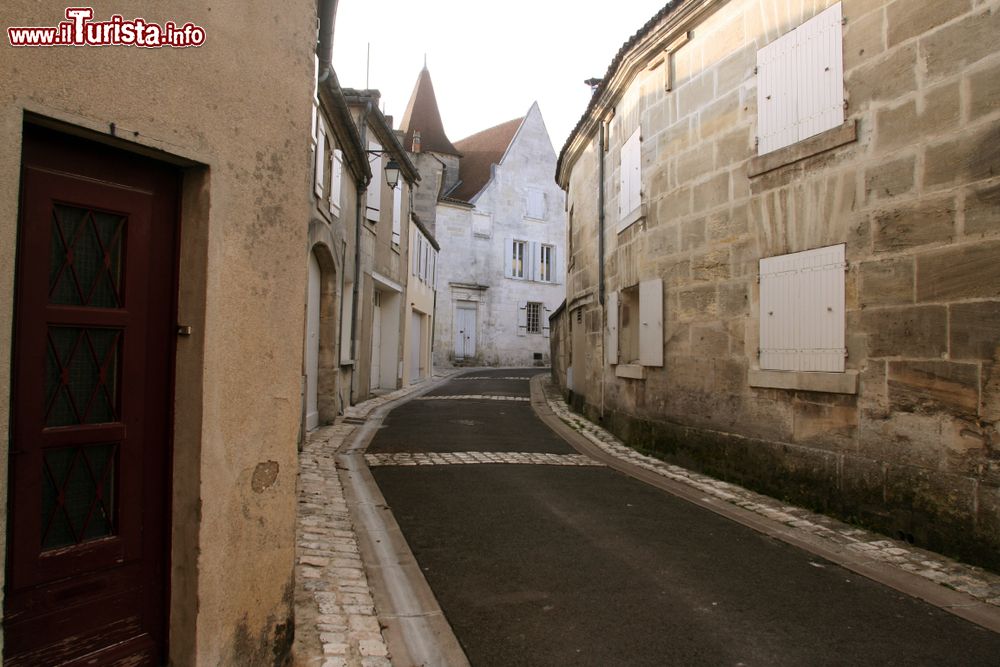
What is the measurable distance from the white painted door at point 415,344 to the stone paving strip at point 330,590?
48.6 ft

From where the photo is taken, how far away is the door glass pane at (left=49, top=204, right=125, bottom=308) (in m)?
2.38

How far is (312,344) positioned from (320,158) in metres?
2.73

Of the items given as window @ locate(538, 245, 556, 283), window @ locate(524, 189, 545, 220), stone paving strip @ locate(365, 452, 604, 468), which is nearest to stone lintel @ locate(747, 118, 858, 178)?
stone paving strip @ locate(365, 452, 604, 468)

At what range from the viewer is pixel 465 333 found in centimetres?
3466

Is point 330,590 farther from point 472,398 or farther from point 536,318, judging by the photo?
point 536,318

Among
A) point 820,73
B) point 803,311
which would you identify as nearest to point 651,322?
point 803,311

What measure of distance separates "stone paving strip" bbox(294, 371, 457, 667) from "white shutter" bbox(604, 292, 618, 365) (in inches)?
218

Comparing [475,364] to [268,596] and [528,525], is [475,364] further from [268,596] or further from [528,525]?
[268,596]

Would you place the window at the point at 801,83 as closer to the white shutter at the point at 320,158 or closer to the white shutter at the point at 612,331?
the white shutter at the point at 612,331

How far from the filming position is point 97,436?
2.48 m

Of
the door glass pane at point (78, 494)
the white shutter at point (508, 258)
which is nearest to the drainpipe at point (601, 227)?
the door glass pane at point (78, 494)

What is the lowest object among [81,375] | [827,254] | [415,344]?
[81,375]

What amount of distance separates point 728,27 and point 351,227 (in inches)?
284

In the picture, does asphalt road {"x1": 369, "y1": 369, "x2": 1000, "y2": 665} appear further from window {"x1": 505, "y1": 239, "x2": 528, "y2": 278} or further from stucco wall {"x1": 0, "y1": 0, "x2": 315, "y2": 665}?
window {"x1": 505, "y1": 239, "x2": 528, "y2": 278}
